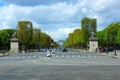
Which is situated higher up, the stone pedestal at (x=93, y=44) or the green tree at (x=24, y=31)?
the green tree at (x=24, y=31)

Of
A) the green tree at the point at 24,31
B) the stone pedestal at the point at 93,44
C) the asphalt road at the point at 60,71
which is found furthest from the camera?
the green tree at the point at 24,31

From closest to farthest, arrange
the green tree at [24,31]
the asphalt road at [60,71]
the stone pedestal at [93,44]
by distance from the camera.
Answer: the asphalt road at [60,71] → the stone pedestal at [93,44] → the green tree at [24,31]

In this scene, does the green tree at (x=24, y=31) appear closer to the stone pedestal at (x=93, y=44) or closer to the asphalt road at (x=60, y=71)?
the stone pedestal at (x=93, y=44)

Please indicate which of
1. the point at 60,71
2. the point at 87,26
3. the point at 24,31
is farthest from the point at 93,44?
the point at 60,71

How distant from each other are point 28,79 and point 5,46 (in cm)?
13869

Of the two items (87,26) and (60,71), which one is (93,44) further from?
(60,71)

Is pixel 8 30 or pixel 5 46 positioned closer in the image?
pixel 5 46

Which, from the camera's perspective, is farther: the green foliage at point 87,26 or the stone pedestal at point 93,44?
the green foliage at point 87,26

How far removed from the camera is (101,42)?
577ft

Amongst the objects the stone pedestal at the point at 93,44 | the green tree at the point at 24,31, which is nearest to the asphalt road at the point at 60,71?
the stone pedestal at the point at 93,44

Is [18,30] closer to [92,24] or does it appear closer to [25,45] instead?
[25,45]

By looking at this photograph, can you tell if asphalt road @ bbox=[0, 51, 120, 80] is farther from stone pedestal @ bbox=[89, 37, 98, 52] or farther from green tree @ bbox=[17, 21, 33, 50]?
green tree @ bbox=[17, 21, 33, 50]

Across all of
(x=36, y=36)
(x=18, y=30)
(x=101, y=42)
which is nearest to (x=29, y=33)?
(x=18, y=30)

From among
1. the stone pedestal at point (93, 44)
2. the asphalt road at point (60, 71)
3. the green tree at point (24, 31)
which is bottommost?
the asphalt road at point (60, 71)
